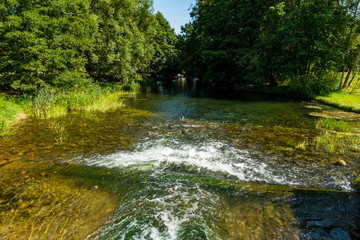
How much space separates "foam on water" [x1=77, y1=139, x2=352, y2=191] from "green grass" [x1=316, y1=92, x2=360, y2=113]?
45.2 ft

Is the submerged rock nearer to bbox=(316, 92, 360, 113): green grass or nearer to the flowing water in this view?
the flowing water

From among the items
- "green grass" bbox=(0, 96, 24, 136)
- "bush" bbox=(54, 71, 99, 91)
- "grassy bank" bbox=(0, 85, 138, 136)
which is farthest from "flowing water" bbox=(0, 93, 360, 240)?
"bush" bbox=(54, 71, 99, 91)

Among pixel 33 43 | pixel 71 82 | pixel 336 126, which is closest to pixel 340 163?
pixel 336 126

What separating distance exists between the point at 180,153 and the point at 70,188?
419 cm

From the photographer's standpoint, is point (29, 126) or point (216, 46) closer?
point (29, 126)

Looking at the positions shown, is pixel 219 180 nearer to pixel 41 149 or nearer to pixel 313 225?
pixel 313 225

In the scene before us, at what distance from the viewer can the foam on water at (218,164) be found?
19.8 feet

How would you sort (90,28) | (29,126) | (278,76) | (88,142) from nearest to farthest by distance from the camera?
(88,142) → (29,126) → (90,28) → (278,76)

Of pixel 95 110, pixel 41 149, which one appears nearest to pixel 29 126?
pixel 41 149

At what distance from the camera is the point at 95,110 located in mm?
16531

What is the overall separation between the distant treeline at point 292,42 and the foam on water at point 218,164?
65.2 ft

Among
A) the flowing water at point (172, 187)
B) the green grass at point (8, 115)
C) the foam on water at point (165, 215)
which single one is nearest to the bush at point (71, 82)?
the green grass at point (8, 115)

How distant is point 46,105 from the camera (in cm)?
1380

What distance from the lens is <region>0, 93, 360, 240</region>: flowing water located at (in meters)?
4.13
